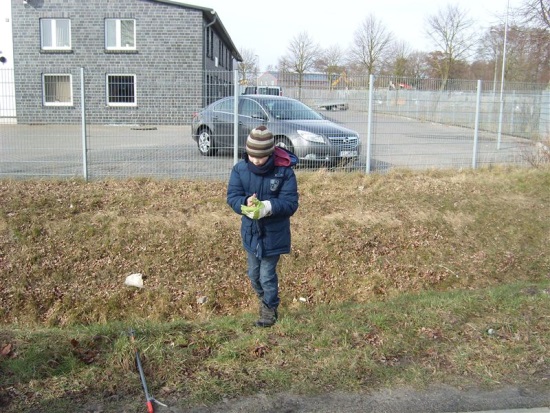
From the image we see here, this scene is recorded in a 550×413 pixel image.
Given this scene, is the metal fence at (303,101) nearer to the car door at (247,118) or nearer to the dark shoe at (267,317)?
the car door at (247,118)

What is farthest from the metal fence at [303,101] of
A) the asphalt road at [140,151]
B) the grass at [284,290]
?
the grass at [284,290]

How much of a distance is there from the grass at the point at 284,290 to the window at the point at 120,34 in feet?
56.3

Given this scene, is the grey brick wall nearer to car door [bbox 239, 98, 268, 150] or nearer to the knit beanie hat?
car door [bbox 239, 98, 268, 150]

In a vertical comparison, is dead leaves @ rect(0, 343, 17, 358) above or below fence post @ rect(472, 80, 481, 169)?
below

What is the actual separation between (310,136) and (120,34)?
17.2m

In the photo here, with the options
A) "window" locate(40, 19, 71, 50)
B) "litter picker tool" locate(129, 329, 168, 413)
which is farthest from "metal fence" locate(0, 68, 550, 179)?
"window" locate(40, 19, 71, 50)

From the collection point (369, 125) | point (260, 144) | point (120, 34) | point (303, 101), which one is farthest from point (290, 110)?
point (120, 34)

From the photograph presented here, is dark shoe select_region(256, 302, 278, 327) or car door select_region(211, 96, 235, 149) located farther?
car door select_region(211, 96, 235, 149)

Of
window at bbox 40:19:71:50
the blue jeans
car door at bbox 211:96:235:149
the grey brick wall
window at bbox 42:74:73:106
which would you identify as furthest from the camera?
window at bbox 40:19:71:50

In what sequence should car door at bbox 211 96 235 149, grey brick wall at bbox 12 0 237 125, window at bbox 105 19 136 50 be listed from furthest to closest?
1. window at bbox 105 19 136 50
2. grey brick wall at bbox 12 0 237 125
3. car door at bbox 211 96 235 149

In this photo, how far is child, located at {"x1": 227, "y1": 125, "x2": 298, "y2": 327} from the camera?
412 centimetres

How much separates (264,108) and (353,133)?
1723 mm

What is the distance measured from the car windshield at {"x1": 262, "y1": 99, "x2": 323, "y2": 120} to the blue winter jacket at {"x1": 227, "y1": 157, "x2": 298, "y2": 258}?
6160 mm

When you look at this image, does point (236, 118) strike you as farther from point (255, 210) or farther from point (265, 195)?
point (255, 210)
